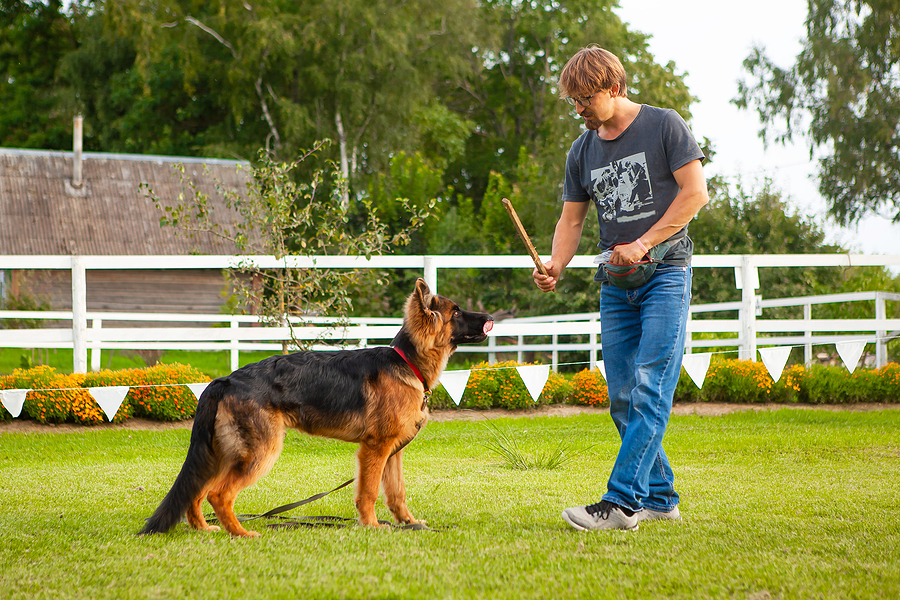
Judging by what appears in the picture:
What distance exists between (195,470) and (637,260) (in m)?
2.37

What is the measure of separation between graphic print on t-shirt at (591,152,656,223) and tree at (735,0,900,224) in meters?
26.3

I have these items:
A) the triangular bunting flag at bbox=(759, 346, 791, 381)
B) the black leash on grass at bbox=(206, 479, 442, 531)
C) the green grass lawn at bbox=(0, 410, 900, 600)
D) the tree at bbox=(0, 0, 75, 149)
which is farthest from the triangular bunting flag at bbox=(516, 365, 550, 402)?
the tree at bbox=(0, 0, 75, 149)

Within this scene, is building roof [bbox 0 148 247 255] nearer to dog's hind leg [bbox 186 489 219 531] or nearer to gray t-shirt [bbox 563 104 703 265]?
dog's hind leg [bbox 186 489 219 531]

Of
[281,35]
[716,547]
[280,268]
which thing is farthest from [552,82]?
[716,547]

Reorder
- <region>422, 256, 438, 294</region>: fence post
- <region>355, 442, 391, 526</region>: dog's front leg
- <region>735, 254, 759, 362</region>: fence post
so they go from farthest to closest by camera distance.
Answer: <region>735, 254, 759, 362</region>: fence post, <region>422, 256, 438, 294</region>: fence post, <region>355, 442, 391, 526</region>: dog's front leg

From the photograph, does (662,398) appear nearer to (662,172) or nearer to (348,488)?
(662,172)

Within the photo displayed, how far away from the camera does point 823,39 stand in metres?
27.5

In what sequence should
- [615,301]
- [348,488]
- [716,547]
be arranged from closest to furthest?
[716,547], [615,301], [348,488]

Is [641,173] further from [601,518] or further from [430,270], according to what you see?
[430,270]

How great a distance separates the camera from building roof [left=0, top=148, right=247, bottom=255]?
22.9 m

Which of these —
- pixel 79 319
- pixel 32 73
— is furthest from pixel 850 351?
pixel 32 73

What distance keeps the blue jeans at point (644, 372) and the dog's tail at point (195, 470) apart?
6.42 feet

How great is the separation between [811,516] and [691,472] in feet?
5.38

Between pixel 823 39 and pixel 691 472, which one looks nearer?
pixel 691 472
